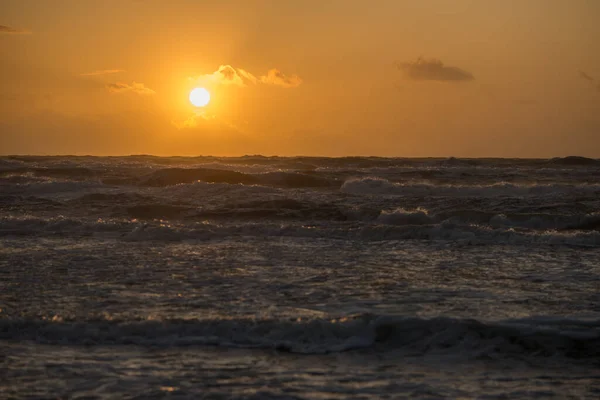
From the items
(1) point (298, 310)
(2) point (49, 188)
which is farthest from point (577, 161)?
(1) point (298, 310)

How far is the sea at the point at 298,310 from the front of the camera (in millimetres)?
6438

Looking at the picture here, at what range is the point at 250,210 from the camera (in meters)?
22.2

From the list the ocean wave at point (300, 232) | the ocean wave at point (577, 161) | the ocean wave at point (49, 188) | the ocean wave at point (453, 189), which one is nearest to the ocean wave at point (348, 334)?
the ocean wave at point (300, 232)

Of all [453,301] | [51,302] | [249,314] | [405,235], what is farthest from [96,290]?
[405,235]


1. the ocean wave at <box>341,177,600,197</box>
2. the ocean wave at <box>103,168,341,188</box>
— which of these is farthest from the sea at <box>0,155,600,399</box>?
the ocean wave at <box>103,168,341,188</box>

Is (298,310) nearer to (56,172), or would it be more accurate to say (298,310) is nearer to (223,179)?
(223,179)

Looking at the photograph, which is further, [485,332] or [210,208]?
[210,208]

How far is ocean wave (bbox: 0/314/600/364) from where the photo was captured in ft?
24.3

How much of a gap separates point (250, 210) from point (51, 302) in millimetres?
13084

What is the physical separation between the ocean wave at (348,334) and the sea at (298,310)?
2cm

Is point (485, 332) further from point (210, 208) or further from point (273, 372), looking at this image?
point (210, 208)

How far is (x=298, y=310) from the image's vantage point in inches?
344

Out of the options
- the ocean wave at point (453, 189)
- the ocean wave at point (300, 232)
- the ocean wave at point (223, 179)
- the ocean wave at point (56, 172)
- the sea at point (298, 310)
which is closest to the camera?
the sea at point (298, 310)

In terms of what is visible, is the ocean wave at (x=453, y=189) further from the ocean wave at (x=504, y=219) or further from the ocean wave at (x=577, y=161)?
the ocean wave at (x=577, y=161)
